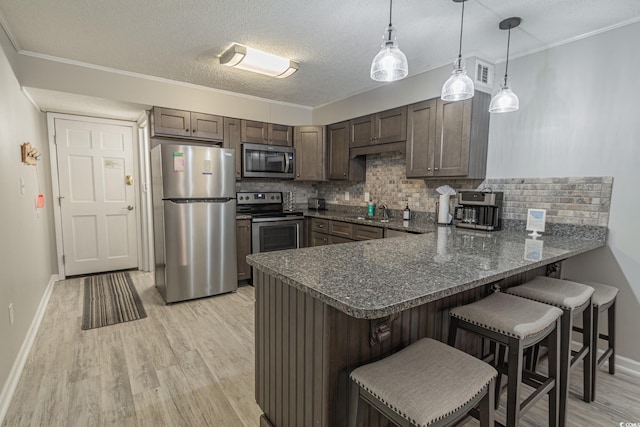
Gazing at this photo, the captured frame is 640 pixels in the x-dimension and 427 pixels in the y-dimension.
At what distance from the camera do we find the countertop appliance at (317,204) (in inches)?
189

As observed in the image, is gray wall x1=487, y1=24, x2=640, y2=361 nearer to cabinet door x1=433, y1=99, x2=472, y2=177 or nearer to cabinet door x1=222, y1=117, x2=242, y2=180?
cabinet door x1=433, y1=99, x2=472, y2=177

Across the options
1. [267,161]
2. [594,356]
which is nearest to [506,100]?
[594,356]

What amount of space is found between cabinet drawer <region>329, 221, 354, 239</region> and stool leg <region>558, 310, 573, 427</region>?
2177 mm

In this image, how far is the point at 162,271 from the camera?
3.33 metres

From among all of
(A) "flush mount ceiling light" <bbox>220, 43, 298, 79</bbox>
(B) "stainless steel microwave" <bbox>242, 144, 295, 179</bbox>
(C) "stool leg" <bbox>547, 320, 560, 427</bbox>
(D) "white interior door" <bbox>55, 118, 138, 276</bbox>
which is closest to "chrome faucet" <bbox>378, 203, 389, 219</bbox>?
(B) "stainless steel microwave" <bbox>242, 144, 295, 179</bbox>

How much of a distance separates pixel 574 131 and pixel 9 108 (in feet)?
13.7

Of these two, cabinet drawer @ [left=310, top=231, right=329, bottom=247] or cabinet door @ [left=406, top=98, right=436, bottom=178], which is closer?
cabinet door @ [left=406, top=98, right=436, bottom=178]

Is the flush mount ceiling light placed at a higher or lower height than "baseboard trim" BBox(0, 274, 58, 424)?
higher

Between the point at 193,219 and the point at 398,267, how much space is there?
8.25 ft

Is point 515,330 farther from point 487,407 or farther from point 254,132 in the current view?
point 254,132

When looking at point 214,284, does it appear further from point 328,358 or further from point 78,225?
point 328,358

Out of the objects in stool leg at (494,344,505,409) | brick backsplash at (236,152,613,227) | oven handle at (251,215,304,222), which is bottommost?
stool leg at (494,344,505,409)

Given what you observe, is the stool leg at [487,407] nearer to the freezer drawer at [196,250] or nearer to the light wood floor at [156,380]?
the light wood floor at [156,380]

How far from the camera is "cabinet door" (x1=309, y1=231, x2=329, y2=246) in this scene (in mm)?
3890
